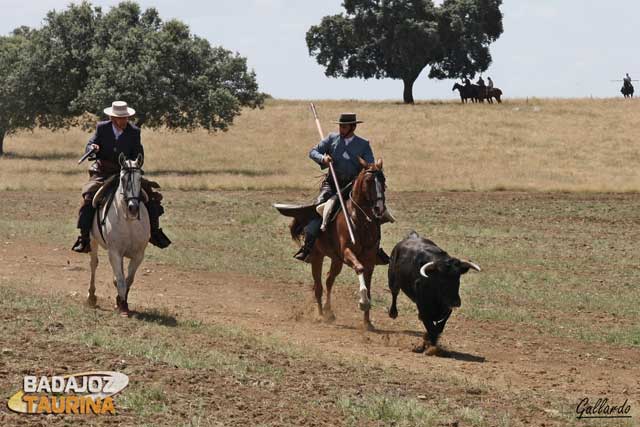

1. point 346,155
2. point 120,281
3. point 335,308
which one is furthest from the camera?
point 335,308

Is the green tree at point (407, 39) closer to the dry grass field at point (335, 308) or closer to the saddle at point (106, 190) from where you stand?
the dry grass field at point (335, 308)

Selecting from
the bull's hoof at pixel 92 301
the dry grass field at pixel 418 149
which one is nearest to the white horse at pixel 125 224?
the bull's hoof at pixel 92 301

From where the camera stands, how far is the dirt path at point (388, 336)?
34.0 feet

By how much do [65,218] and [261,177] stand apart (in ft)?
42.0

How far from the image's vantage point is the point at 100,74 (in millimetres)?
45688

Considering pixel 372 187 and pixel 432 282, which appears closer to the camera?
pixel 432 282

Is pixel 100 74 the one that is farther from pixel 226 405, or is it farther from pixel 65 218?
pixel 226 405

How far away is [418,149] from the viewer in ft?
165

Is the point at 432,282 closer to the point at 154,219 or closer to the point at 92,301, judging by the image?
the point at 154,219

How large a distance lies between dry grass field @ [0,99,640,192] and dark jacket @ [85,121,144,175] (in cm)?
2053

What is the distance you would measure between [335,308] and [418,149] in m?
34.8

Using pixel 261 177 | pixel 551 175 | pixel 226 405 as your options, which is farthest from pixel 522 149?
pixel 226 405

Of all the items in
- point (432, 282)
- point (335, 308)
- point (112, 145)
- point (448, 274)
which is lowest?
point (335, 308)

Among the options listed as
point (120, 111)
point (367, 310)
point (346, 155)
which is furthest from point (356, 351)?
point (120, 111)
